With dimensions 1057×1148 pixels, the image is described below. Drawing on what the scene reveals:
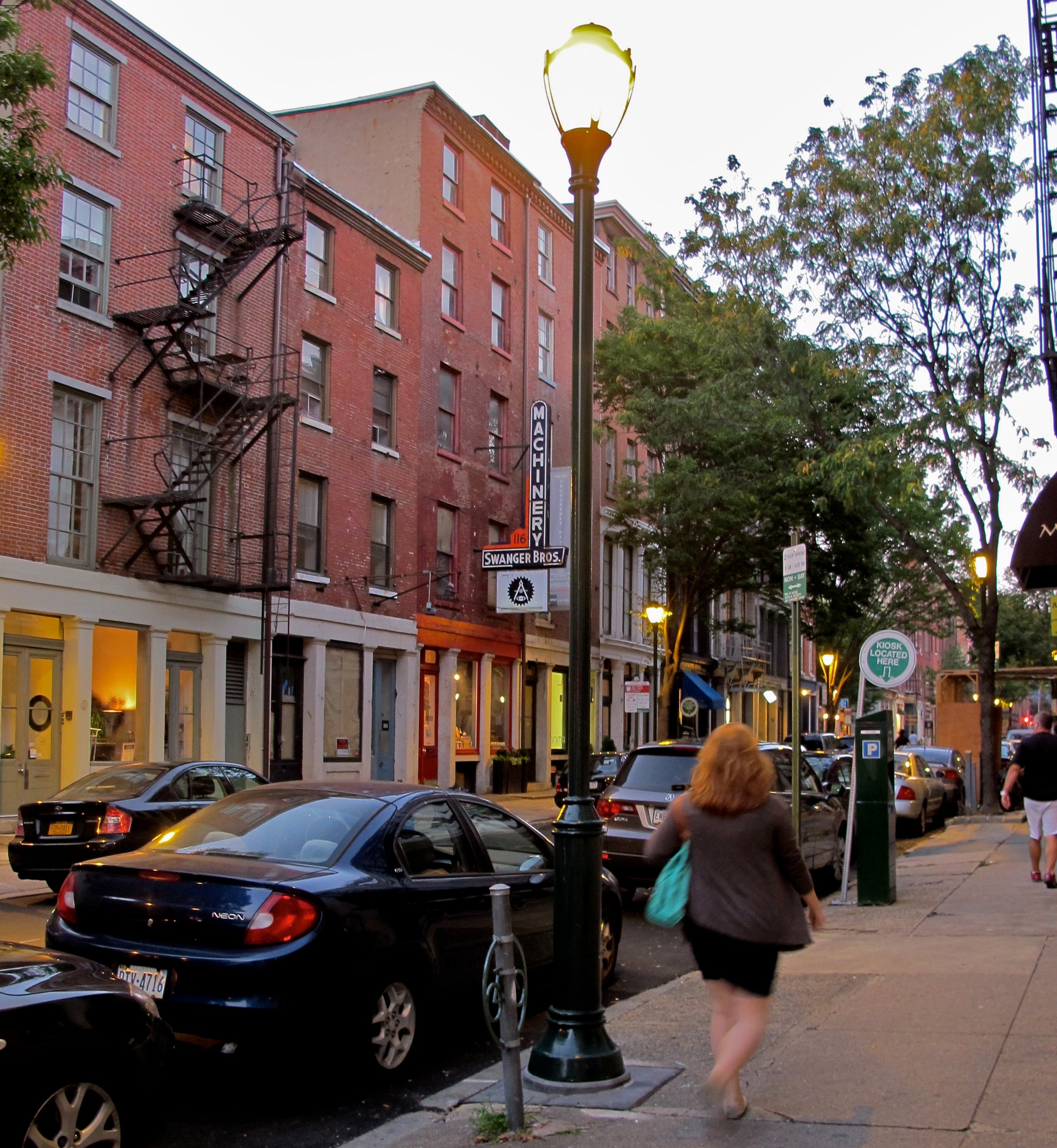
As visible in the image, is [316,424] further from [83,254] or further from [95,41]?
[95,41]

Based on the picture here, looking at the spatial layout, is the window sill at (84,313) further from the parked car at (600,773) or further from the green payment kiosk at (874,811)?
the green payment kiosk at (874,811)

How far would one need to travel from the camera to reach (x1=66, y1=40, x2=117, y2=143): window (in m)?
19.6

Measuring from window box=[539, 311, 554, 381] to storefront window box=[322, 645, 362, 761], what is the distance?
1318 centimetres

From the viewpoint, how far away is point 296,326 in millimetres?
24531

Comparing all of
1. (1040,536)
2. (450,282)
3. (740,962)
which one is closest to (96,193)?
(450,282)

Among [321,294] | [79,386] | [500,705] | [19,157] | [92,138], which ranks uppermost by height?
[92,138]

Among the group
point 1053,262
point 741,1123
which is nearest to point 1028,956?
point 741,1123

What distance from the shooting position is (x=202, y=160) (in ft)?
71.9

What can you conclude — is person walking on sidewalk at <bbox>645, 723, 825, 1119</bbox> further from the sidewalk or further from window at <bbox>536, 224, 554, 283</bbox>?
window at <bbox>536, 224, 554, 283</bbox>

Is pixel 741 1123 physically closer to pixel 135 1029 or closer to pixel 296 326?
pixel 135 1029

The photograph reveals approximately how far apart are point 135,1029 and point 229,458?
18.4m

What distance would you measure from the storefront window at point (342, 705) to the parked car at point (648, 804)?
13.0 meters

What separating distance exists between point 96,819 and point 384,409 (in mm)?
16998

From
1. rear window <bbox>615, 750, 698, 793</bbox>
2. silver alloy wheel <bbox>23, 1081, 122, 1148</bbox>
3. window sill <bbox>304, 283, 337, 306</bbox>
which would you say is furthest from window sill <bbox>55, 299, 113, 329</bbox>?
silver alloy wheel <bbox>23, 1081, 122, 1148</bbox>
